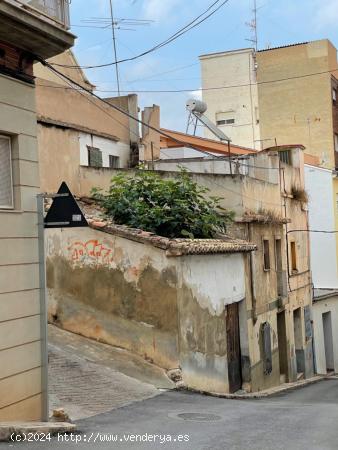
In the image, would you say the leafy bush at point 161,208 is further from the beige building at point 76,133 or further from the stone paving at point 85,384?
the stone paving at point 85,384

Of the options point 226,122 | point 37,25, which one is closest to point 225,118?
point 226,122

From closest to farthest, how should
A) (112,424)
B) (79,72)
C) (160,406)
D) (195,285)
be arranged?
1. (112,424)
2. (160,406)
3. (195,285)
4. (79,72)

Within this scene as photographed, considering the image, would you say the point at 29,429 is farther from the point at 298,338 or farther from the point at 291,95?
the point at 291,95

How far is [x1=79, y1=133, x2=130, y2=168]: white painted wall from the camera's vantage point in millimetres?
21334

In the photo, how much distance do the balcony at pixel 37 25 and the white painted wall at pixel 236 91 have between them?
1198 inches

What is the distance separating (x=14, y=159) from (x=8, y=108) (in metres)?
0.70

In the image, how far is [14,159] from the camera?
29.1 ft

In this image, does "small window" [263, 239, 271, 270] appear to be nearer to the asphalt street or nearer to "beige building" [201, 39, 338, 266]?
the asphalt street

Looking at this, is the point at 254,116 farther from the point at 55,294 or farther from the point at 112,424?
the point at 112,424

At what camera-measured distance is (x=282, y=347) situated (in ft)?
72.3

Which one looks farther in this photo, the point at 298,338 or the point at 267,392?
the point at 298,338

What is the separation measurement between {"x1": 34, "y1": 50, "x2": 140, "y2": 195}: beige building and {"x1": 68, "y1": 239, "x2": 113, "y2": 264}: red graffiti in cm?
532

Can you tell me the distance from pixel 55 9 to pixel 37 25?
1.03 metres

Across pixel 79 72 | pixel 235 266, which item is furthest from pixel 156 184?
pixel 79 72
